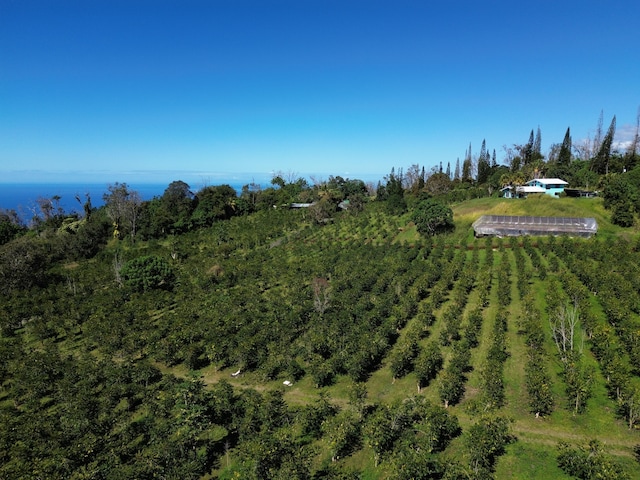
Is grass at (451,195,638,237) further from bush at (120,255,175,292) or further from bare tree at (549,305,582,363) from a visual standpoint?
bush at (120,255,175,292)

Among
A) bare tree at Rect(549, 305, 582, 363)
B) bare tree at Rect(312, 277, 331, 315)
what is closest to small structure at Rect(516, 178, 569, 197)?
bare tree at Rect(549, 305, 582, 363)

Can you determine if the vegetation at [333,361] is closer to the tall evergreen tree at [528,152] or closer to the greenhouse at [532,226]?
the greenhouse at [532,226]

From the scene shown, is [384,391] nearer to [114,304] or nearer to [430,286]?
[430,286]

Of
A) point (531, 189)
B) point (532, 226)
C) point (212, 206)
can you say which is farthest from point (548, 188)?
point (212, 206)

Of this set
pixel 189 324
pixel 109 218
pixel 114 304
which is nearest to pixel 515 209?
pixel 189 324

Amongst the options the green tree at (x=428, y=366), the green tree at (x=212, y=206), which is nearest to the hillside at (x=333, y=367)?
the green tree at (x=428, y=366)

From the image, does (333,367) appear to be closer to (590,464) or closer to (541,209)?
(590,464)

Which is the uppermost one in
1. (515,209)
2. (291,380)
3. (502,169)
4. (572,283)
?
(502,169)
